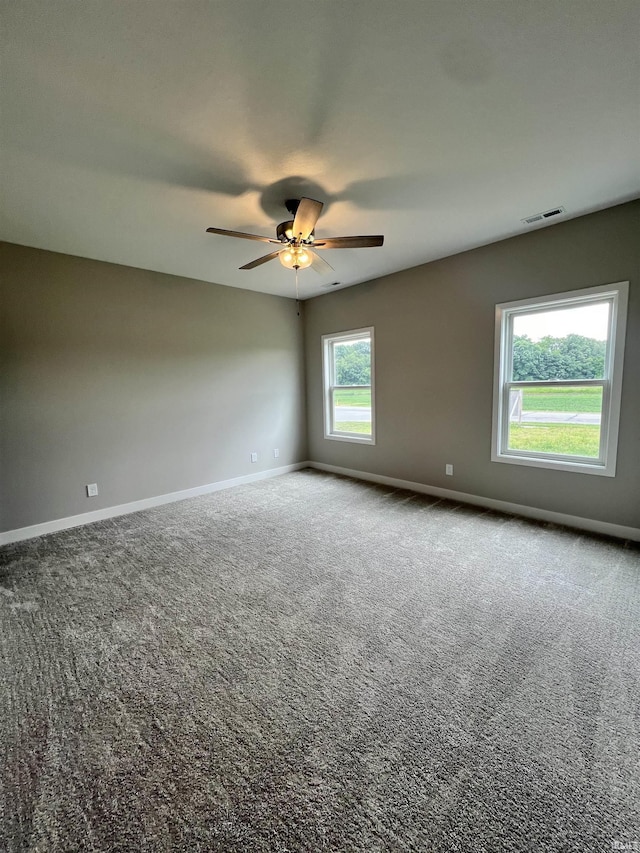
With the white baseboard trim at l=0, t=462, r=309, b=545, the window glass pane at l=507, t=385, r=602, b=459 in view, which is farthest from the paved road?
the white baseboard trim at l=0, t=462, r=309, b=545

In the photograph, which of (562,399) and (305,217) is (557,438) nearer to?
(562,399)

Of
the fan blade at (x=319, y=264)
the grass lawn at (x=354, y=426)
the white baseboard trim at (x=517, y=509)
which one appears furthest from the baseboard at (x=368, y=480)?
the fan blade at (x=319, y=264)

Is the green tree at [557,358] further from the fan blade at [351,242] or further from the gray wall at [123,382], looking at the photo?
the gray wall at [123,382]

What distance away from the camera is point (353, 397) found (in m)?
5.12

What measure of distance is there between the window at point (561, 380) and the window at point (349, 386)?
1688 mm

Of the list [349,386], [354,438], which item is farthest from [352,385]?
[354,438]

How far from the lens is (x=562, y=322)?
125 inches

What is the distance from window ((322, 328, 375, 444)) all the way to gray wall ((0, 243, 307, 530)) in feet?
2.42

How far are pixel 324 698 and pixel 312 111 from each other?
2.77m

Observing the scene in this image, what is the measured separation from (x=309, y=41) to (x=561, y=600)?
315cm

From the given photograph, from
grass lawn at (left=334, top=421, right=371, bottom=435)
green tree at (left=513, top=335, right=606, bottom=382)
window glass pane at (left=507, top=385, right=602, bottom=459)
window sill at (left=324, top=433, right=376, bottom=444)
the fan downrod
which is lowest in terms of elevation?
window sill at (left=324, top=433, right=376, bottom=444)

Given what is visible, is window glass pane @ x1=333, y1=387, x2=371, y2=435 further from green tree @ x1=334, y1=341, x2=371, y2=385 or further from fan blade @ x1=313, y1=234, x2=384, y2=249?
fan blade @ x1=313, y1=234, x2=384, y2=249

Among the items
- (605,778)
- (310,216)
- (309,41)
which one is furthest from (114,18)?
(605,778)

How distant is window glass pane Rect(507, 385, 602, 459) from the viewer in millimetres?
3062
